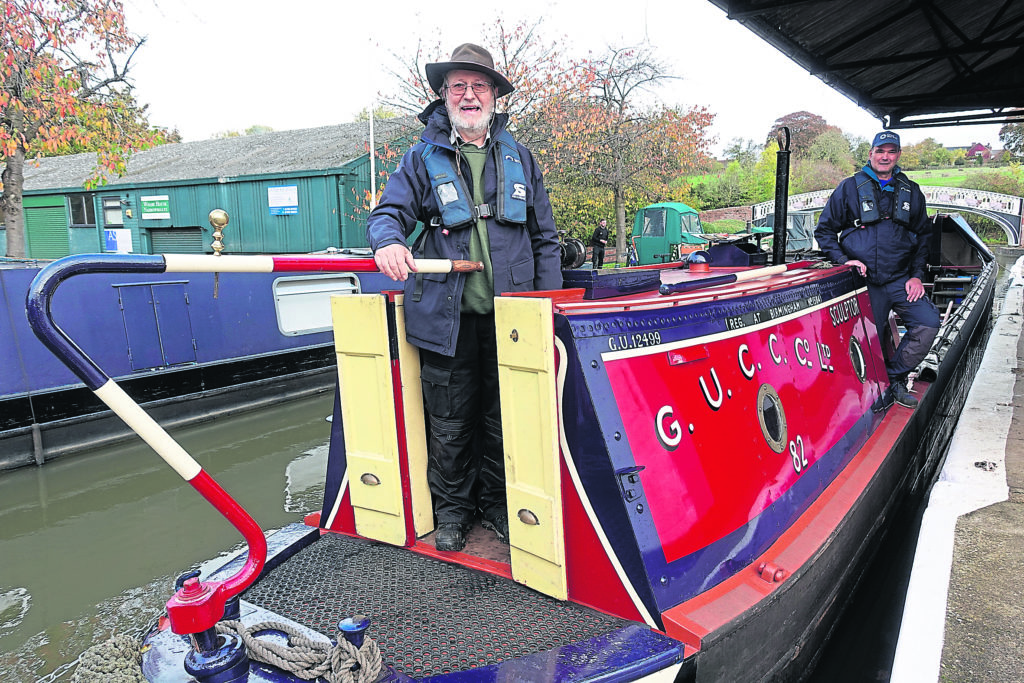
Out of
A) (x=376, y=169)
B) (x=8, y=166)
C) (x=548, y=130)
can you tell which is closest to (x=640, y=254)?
(x=548, y=130)

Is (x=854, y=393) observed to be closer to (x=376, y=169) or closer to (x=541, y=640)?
(x=541, y=640)

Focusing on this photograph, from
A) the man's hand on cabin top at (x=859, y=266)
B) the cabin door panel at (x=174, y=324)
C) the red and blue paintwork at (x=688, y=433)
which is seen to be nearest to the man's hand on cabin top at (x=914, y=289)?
the man's hand on cabin top at (x=859, y=266)

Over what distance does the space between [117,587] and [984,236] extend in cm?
4375

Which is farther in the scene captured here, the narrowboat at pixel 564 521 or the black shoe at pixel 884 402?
the black shoe at pixel 884 402

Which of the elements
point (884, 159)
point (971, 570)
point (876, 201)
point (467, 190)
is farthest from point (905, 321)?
point (467, 190)

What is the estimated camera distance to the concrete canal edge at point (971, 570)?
2.28m

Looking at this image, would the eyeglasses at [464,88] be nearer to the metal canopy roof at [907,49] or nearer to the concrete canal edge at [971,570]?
the concrete canal edge at [971,570]

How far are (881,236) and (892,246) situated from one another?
101 millimetres

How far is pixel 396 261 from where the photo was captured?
80.0 inches

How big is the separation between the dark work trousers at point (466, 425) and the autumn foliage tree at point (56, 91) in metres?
9.48

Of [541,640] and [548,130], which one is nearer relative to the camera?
[541,640]

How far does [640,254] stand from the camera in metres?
18.3

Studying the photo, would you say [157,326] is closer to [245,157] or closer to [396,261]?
[396,261]

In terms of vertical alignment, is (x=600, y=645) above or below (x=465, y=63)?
below
